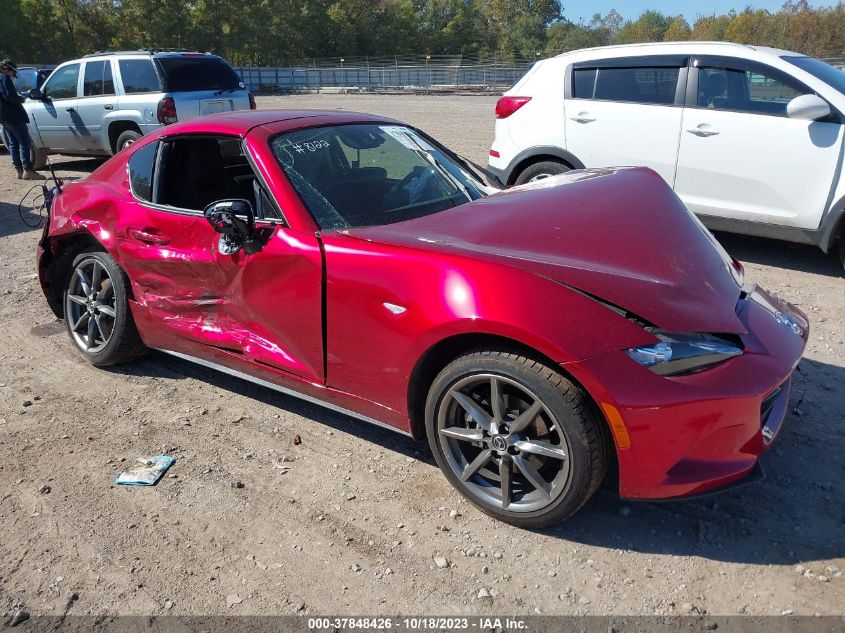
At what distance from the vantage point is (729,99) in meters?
5.82

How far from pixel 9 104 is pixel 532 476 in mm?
11228

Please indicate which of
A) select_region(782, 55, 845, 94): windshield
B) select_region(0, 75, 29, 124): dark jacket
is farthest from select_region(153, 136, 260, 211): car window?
select_region(0, 75, 29, 124): dark jacket

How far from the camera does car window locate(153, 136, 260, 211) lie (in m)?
3.92

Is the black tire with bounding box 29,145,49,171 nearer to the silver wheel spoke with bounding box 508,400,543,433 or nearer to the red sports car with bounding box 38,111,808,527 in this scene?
the red sports car with bounding box 38,111,808,527

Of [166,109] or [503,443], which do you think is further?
[166,109]

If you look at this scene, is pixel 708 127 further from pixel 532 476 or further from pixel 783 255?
pixel 532 476

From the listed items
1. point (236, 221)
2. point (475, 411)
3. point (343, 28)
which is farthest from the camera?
point (343, 28)

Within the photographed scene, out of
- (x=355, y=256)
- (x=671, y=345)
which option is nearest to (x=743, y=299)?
(x=671, y=345)

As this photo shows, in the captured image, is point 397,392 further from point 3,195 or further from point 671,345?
point 3,195

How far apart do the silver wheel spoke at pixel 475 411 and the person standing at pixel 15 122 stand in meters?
10.8

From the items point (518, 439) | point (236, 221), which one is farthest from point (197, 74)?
point (518, 439)

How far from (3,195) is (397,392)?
31.7ft

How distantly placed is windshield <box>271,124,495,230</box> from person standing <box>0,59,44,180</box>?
932 centimetres

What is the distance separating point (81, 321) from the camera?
4.44m
